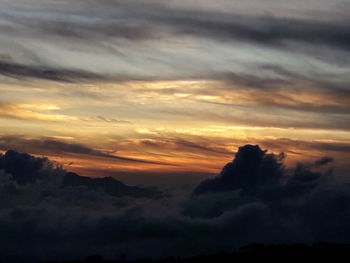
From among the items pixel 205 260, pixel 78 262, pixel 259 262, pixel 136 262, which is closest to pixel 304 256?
pixel 259 262

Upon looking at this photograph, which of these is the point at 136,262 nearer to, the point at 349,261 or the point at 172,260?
the point at 172,260

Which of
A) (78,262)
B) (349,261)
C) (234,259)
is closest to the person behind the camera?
Result: (349,261)

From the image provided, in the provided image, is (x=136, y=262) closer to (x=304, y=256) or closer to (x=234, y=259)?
(x=234, y=259)

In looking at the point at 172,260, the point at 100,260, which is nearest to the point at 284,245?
the point at 172,260

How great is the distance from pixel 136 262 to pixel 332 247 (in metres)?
40.8

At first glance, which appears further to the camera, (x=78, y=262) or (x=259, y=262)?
(x=78, y=262)

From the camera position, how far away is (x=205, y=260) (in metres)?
163

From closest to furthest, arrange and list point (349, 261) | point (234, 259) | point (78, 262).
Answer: point (349, 261) → point (234, 259) → point (78, 262)

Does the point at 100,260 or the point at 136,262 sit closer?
the point at 136,262

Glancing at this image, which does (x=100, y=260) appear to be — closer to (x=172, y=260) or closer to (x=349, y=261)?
(x=172, y=260)

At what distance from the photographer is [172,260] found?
167250mm

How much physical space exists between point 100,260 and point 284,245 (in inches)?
1642

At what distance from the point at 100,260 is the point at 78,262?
9.41 m

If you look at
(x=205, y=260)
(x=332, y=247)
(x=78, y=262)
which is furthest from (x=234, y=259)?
(x=78, y=262)
